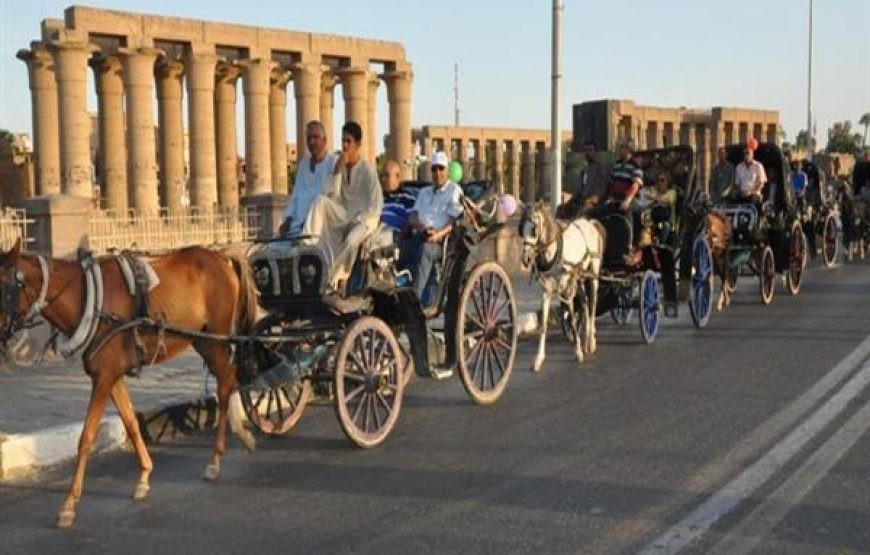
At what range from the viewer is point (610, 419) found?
8.81m

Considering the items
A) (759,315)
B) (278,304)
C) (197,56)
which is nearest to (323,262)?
(278,304)

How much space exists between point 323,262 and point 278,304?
0.54 m

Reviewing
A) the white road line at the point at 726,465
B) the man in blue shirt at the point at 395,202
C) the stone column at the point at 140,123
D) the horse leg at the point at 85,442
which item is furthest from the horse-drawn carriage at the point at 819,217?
the stone column at the point at 140,123

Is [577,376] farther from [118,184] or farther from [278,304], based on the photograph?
[118,184]

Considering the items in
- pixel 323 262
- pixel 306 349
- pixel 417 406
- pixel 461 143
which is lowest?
pixel 417 406

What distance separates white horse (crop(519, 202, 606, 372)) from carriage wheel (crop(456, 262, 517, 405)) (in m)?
1.47

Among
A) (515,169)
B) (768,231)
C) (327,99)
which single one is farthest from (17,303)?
(515,169)

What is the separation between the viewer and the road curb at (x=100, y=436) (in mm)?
7633

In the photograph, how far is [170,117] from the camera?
4172 cm

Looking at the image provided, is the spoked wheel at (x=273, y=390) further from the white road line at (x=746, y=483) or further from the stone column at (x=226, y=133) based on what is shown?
the stone column at (x=226, y=133)

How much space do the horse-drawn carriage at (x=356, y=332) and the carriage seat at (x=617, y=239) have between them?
3819mm

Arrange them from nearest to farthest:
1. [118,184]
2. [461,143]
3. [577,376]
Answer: [577,376]
[118,184]
[461,143]

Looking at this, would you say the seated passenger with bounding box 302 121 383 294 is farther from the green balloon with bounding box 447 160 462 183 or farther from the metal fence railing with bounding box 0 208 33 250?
the metal fence railing with bounding box 0 208 33 250

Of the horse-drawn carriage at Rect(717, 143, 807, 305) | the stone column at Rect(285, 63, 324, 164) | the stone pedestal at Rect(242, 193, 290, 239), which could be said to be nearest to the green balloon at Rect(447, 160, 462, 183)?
the horse-drawn carriage at Rect(717, 143, 807, 305)
